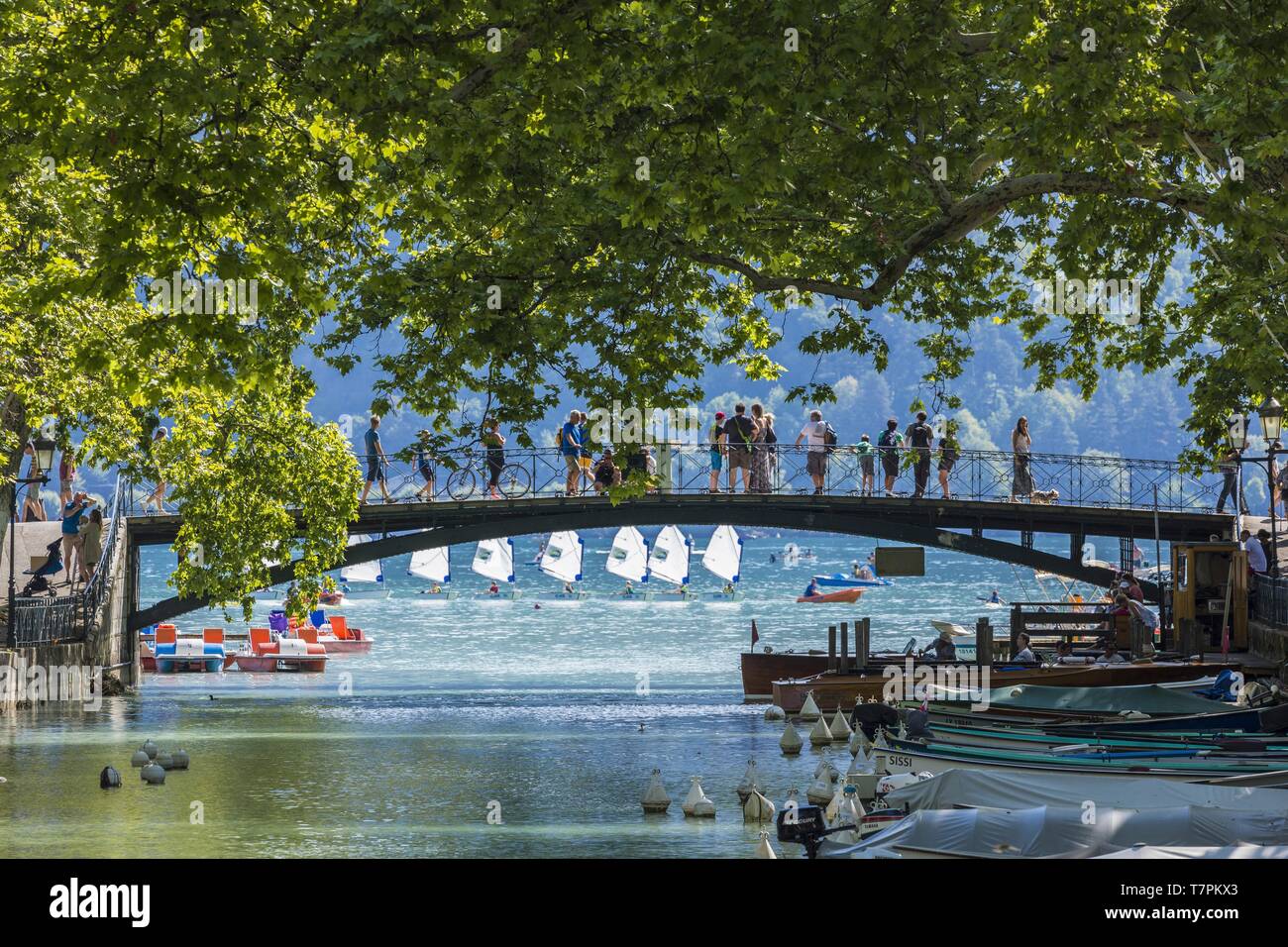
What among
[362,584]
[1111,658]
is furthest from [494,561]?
[1111,658]

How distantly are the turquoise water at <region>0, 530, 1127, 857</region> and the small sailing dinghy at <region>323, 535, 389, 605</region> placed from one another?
162 feet

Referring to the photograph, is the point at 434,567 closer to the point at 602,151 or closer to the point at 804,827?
the point at 602,151

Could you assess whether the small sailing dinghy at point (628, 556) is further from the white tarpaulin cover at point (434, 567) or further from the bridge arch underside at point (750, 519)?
the bridge arch underside at point (750, 519)

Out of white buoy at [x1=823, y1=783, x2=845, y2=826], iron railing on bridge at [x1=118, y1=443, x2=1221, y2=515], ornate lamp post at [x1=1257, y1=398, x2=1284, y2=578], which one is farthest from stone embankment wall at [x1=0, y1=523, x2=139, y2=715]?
ornate lamp post at [x1=1257, y1=398, x2=1284, y2=578]

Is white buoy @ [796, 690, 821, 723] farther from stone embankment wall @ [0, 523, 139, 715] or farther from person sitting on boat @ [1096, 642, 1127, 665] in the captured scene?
stone embankment wall @ [0, 523, 139, 715]

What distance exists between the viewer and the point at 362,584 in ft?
459

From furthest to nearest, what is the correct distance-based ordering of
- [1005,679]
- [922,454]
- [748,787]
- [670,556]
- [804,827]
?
[670,556] → [922,454] → [1005,679] → [748,787] → [804,827]

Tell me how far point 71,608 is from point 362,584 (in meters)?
106

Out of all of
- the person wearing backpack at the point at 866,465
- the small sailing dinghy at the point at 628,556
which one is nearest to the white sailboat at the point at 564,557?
the small sailing dinghy at the point at 628,556

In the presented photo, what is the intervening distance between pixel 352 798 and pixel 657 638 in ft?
179

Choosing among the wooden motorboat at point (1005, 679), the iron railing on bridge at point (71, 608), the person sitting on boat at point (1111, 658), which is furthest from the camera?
the iron railing on bridge at point (71, 608)

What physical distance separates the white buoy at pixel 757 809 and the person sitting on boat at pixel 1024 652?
1389 cm

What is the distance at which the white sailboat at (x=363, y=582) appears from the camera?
112 meters
